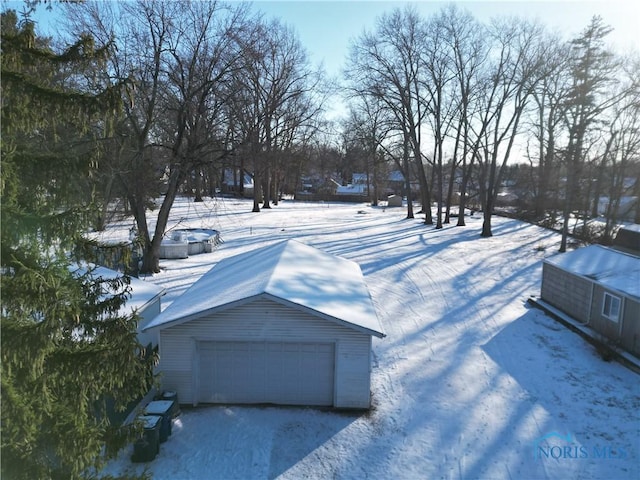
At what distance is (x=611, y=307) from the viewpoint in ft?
45.8

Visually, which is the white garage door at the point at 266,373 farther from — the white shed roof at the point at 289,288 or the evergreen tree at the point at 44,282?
the evergreen tree at the point at 44,282

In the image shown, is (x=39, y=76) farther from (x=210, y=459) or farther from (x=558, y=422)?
(x=558, y=422)

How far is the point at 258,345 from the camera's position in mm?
10328

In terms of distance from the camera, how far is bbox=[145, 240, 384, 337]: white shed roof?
9.96 m

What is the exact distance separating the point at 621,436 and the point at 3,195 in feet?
37.5

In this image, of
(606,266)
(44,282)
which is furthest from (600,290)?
(44,282)

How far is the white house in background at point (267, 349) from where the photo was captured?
10.0 meters

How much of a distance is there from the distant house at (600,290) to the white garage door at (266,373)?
911cm

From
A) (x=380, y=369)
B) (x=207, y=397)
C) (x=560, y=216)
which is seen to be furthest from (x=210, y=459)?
(x=560, y=216)

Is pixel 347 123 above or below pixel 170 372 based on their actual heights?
above

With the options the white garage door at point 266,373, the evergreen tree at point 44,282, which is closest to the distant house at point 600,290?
the white garage door at point 266,373

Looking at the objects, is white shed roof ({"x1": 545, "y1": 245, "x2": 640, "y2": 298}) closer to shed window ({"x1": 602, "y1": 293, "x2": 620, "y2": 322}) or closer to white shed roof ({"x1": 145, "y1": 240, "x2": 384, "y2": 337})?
shed window ({"x1": 602, "y1": 293, "x2": 620, "y2": 322})

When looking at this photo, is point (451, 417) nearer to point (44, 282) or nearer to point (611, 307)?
point (611, 307)

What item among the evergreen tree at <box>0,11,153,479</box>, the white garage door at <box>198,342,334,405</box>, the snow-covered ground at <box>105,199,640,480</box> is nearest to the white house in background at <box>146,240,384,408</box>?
the white garage door at <box>198,342,334,405</box>
